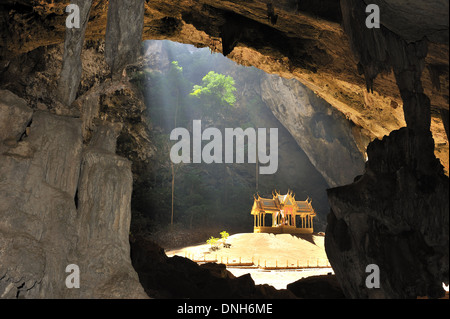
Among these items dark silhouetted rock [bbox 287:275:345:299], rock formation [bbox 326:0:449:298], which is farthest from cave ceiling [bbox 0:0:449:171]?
dark silhouetted rock [bbox 287:275:345:299]

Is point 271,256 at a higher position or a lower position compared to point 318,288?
higher

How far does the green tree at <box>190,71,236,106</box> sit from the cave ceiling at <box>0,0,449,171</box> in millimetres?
19271

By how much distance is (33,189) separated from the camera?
5.64m

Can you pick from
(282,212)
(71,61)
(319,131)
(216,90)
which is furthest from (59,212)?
(216,90)

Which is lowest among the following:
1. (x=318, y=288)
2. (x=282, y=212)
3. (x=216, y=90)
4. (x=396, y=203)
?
(x=318, y=288)

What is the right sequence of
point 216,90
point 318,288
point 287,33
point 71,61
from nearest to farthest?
1. point 71,61
2. point 318,288
3. point 287,33
4. point 216,90

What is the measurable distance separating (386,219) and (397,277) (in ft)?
2.71

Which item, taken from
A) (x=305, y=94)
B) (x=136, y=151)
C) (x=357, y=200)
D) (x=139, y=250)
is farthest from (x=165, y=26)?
(x=305, y=94)

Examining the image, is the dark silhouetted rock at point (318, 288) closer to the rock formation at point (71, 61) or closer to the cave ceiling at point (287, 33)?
the cave ceiling at point (287, 33)

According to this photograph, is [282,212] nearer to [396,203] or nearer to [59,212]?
[396,203]

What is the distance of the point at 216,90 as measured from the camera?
3050cm

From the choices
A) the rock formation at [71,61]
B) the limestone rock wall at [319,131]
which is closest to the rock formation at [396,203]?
the rock formation at [71,61]

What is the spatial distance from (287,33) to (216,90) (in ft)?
73.3

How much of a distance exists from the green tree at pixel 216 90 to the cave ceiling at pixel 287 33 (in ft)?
63.2
